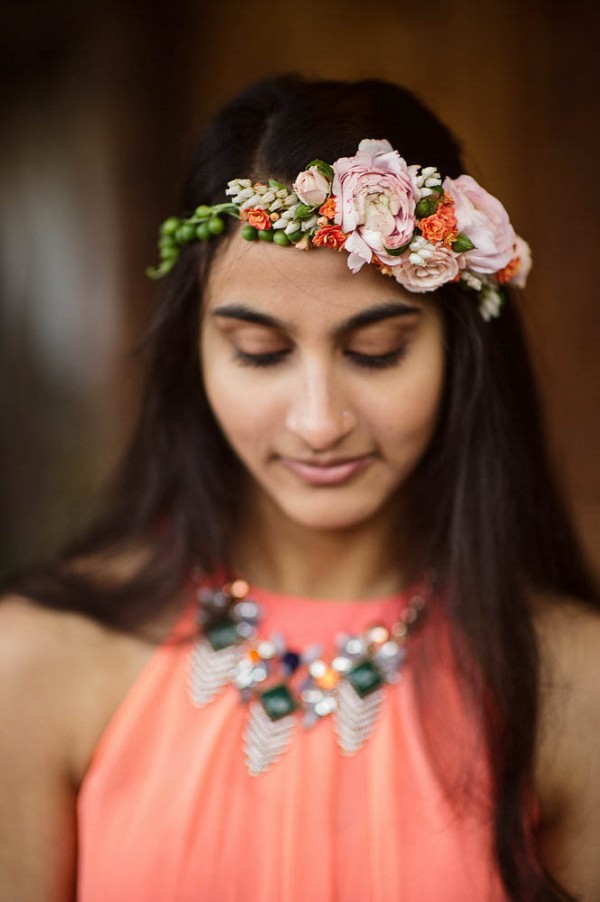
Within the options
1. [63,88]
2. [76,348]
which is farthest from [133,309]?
[63,88]

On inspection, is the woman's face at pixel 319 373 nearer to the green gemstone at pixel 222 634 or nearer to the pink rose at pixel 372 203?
the pink rose at pixel 372 203

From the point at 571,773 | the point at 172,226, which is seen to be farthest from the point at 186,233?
the point at 571,773

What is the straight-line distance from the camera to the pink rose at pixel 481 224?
1188mm

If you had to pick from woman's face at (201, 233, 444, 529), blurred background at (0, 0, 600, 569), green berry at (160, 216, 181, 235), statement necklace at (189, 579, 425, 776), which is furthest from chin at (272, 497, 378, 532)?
blurred background at (0, 0, 600, 569)

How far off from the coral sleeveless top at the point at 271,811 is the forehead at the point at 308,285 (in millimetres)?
515

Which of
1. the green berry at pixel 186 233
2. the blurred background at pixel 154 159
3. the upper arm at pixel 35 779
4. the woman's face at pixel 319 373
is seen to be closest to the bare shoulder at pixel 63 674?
the upper arm at pixel 35 779

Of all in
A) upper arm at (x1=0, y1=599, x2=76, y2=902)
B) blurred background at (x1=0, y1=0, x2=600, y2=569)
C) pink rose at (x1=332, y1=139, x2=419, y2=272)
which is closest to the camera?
pink rose at (x1=332, y1=139, x2=419, y2=272)

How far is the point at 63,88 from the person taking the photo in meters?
3.08

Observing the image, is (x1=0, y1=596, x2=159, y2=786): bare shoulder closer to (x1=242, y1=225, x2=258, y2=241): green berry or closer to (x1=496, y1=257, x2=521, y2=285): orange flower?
(x1=242, y1=225, x2=258, y2=241): green berry

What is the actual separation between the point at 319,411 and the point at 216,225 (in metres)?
0.28

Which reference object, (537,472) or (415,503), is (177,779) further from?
(537,472)

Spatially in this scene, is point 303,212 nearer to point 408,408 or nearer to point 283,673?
point 408,408

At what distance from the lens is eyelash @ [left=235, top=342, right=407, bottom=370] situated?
1.18m

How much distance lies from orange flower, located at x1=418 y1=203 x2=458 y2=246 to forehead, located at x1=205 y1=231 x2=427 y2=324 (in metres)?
0.07
